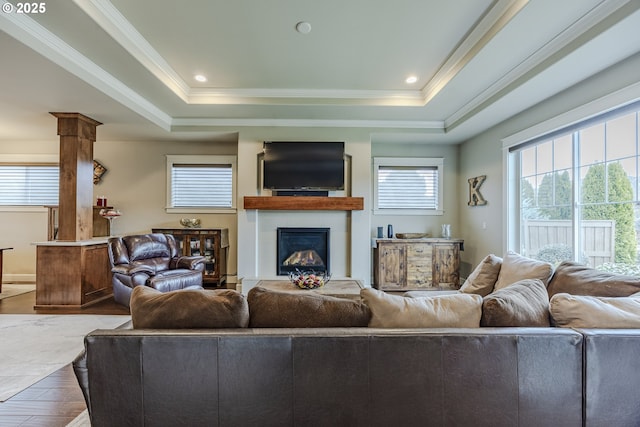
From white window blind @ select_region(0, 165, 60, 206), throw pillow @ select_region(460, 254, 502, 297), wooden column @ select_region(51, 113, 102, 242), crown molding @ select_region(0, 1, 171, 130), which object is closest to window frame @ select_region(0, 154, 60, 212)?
white window blind @ select_region(0, 165, 60, 206)

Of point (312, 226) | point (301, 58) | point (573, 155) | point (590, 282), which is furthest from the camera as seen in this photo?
point (312, 226)

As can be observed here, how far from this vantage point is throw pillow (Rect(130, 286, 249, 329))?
1.38 meters

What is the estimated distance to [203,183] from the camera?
588cm

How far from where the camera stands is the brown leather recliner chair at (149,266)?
3889mm

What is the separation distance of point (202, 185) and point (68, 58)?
304 cm

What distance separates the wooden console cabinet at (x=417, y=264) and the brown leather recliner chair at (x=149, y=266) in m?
2.86

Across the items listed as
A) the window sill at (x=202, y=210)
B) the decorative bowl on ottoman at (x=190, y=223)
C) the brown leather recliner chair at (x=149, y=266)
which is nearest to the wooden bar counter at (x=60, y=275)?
the brown leather recliner chair at (x=149, y=266)

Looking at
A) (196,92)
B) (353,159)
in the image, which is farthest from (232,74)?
(353,159)

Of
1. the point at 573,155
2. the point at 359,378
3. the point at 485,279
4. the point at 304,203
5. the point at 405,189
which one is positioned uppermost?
the point at 573,155

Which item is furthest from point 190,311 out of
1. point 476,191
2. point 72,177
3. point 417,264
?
point 476,191

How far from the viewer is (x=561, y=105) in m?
3.42

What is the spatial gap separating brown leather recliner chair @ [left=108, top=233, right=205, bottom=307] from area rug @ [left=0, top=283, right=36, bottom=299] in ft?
7.08

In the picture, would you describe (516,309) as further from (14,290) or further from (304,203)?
(14,290)

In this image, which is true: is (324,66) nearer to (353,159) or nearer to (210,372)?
(353,159)
